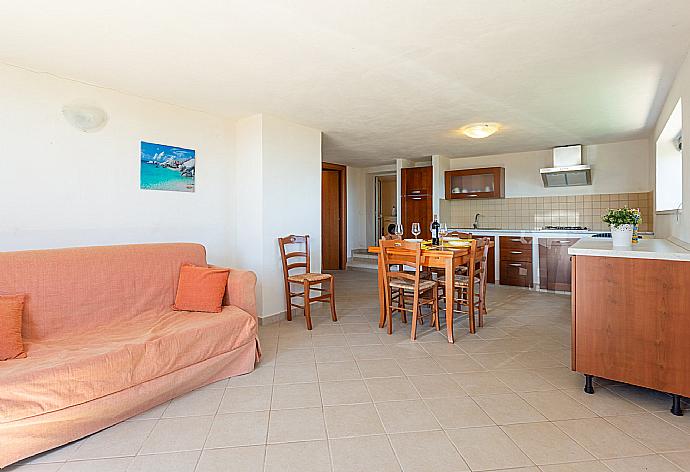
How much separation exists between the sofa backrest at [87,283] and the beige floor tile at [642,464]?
287 centimetres

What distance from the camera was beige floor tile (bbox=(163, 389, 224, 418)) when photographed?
7.16 feet

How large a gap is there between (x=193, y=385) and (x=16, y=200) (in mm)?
1881

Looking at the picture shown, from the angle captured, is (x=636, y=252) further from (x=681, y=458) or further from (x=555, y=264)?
(x=555, y=264)

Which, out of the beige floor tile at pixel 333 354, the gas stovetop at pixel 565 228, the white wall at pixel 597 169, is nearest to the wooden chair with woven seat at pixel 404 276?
the beige floor tile at pixel 333 354

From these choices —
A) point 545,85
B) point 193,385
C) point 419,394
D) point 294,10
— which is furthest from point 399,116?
point 193,385

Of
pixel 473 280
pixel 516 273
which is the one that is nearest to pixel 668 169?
pixel 516 273

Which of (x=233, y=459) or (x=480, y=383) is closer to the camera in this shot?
(x=233, y=459)

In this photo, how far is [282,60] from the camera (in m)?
2.62

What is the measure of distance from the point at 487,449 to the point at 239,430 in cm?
124

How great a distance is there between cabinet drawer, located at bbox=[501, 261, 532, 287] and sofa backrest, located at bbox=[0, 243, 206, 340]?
4808 millimetres

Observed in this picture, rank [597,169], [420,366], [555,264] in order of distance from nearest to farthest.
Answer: [420,366]
[555,264]
[597,169]

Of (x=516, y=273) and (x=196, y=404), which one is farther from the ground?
(x=516, y=273)

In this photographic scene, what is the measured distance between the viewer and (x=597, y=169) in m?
5.64

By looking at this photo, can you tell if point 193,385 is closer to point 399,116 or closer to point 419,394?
point 419,394
